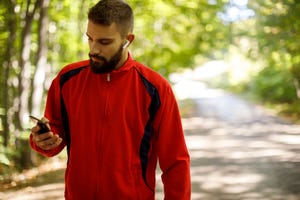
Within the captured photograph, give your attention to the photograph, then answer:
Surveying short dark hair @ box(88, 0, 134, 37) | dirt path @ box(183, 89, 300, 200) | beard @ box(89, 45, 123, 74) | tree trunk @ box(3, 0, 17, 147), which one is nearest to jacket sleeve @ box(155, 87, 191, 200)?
beard @ box(89, 45, 123, 74)

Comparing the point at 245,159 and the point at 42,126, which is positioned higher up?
the point at 42,126

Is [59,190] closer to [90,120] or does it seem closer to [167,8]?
[90,120]

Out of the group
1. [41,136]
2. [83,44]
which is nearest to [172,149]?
[41,136]

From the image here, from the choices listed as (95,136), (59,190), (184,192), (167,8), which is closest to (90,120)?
(95,136)

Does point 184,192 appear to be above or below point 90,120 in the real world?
below

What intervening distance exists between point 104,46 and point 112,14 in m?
0.17

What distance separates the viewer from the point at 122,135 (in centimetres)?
219

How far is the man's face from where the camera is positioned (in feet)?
7.01

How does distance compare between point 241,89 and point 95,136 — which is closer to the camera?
point 95,136

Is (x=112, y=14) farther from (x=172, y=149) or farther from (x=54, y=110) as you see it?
(x=172, y=149)

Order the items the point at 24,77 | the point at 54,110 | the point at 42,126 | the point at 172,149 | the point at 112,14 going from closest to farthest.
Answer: the point at 42,126
the point at 112,14
the point at 172,149
the point at 54,110
the point at 24,77

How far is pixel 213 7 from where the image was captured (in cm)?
1345

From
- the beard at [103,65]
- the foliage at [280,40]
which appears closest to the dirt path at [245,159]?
the foliage at [280,40]

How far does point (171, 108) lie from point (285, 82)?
1756cm
